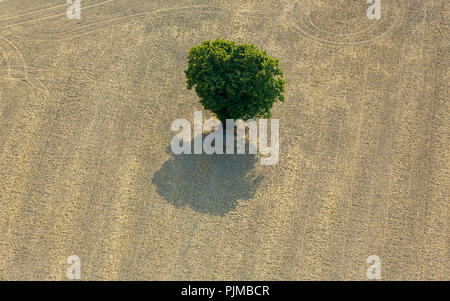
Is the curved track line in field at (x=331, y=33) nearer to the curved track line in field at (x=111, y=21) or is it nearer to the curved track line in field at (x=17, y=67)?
the curved track line in field at (x=111, y=21)

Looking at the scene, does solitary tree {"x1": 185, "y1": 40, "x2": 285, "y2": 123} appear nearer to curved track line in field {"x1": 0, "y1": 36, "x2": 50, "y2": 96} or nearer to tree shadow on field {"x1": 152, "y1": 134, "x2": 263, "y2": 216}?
tree shadow on field {"x1": 152, "y1": 134, "x2": 263, "y2": 216}

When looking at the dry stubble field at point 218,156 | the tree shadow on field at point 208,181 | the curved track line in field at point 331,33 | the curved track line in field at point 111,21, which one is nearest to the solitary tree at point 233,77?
the tree shadow on field at point 208,181

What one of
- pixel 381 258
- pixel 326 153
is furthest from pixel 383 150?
pixel 381 258

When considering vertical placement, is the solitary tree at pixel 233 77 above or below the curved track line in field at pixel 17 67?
below

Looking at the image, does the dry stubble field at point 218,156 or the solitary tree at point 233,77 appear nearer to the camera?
the dry stubble field at point 218,156

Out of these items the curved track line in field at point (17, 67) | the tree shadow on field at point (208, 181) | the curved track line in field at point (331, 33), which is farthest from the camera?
the curved track line in field at point (331, 33)

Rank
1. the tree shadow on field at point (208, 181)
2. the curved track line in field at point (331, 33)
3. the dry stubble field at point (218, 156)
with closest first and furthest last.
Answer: the dry stubble field at point (218, 156) < the tree shadow on field at point (208, 181) < the curved track line in field at point (331, 33)

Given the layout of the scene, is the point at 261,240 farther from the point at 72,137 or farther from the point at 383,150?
the point at 72,137
